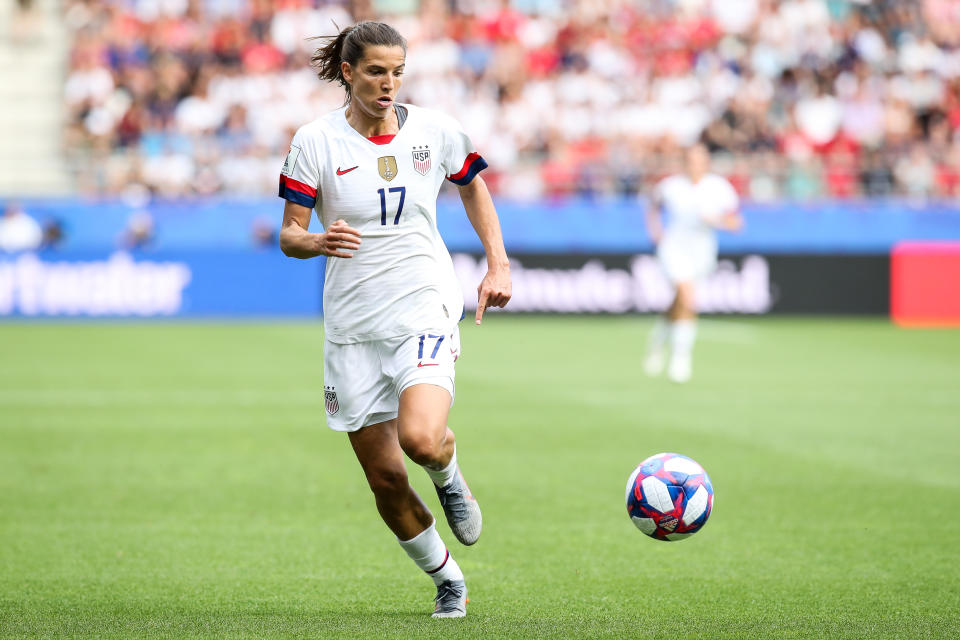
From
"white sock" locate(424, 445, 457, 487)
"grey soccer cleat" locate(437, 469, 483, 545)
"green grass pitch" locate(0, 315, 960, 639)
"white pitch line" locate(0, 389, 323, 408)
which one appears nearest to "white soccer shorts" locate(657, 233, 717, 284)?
"green grass pitch" locate(0, 315, 960, 639)

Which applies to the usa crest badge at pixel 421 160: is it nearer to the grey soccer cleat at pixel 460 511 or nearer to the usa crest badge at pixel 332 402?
the usa crest badge at pixel 332 402

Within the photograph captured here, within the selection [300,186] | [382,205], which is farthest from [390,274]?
[300,186]

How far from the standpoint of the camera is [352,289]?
5.60 metres

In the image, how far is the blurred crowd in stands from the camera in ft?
81.5

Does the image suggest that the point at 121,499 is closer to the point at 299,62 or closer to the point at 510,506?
the point at 510,506

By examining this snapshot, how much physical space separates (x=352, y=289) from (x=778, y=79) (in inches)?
918

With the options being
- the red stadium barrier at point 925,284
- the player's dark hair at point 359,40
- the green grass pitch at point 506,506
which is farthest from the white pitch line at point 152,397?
the red stadium barrier at point 925,284

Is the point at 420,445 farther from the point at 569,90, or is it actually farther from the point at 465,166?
the point at 569,90

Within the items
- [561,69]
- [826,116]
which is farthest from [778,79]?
[561,69]

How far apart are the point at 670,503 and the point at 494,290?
4.49 feet

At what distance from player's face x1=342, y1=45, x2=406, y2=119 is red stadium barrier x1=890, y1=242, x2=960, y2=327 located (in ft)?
64.4

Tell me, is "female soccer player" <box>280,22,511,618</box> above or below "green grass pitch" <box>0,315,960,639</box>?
above

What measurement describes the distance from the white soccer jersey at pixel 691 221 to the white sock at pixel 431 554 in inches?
450

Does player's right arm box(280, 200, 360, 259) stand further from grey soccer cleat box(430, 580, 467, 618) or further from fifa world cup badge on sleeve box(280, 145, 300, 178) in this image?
grey soccer cleat box(430, 580, 467, 618)
